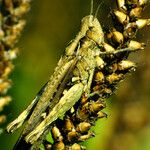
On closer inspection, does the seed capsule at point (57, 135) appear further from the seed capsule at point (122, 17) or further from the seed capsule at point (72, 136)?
the seed capsule at point (122, 17)

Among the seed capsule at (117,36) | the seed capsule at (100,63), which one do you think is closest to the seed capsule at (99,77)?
the seed capsule at (100,63)

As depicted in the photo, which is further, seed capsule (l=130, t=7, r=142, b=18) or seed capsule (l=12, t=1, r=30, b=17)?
seed capsule (l=130, t=7, r=142, b=18)

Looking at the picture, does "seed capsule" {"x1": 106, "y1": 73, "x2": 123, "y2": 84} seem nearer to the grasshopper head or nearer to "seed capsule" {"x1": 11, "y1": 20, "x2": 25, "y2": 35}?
"seed capsule" {"x1": 11, "y1": 20, "x2": 25, "y2": 35}

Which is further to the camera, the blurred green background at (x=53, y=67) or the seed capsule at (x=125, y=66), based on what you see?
the blurred green background at (x=53, y=67)

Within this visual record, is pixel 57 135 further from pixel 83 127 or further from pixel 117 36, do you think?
pixel 117 36

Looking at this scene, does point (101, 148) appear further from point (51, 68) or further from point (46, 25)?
point (46, 25)


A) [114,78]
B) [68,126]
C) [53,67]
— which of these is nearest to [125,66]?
[114,78]

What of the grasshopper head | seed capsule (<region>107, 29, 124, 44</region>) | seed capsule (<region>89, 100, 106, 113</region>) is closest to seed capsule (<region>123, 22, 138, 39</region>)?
seed capsule (<region>107, 29, 124, 44</region>)
